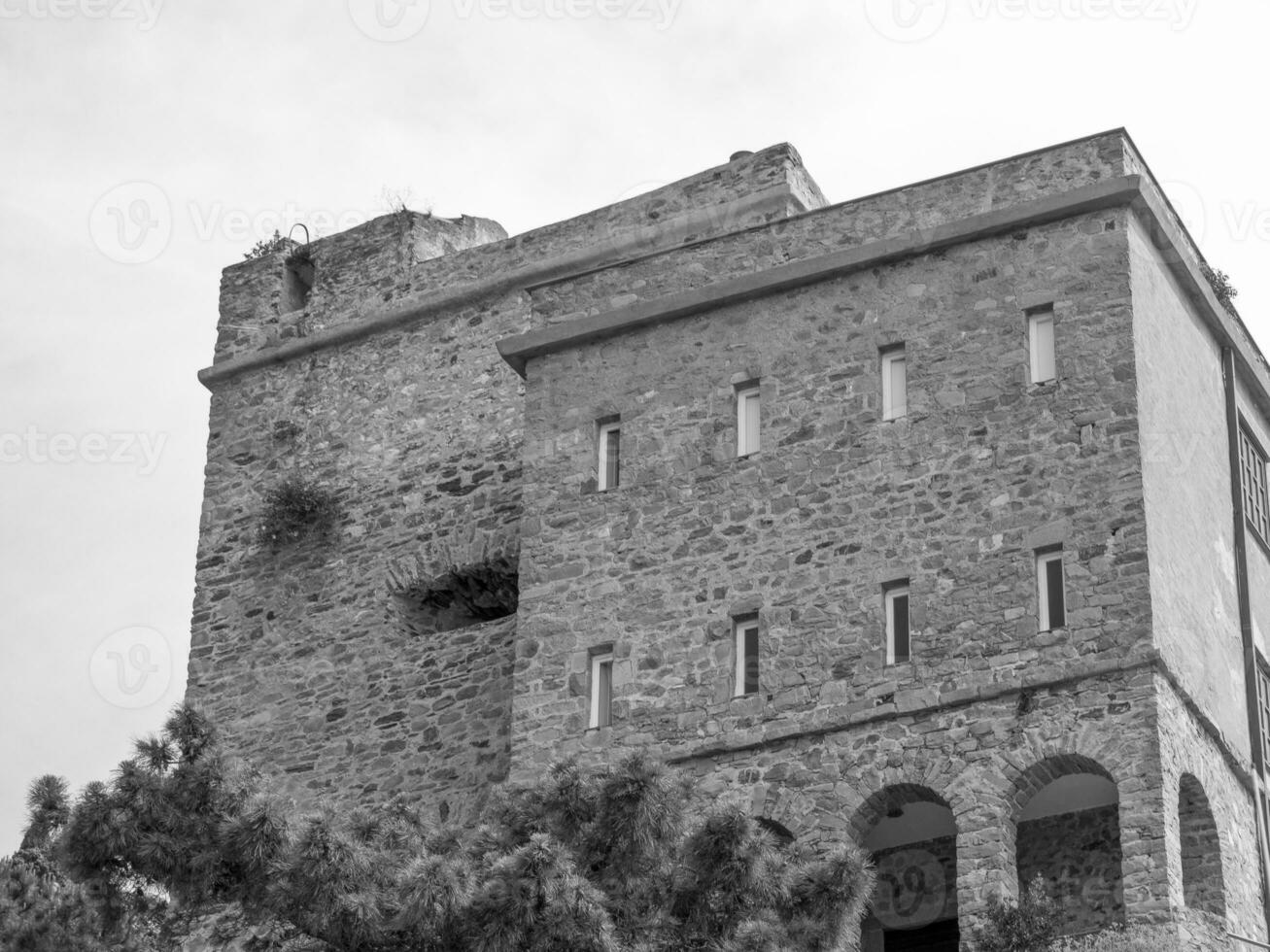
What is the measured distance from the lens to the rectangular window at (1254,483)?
2688 cm

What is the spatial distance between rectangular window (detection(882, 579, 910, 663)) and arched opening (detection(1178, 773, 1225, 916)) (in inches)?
103

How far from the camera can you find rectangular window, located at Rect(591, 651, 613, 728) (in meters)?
25.4

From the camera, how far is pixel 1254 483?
27.3 meters

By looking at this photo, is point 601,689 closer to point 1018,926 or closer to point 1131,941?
point 1018,926

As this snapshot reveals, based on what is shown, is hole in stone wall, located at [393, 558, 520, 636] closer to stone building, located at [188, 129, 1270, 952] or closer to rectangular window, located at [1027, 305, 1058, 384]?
stone building, located at [188, 129, 1270, 952]

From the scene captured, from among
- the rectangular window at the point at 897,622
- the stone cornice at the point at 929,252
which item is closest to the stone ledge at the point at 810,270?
the stone cornice at the point at 929,252

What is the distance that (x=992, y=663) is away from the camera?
77.4ft

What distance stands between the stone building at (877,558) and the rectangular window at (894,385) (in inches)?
1.1

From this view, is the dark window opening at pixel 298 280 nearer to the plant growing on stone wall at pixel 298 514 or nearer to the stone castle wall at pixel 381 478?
the stone castle wall at pixel 381 478

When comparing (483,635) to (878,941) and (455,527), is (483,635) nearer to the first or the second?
(455,527)

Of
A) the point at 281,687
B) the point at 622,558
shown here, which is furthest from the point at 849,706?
→ the point at 281,687

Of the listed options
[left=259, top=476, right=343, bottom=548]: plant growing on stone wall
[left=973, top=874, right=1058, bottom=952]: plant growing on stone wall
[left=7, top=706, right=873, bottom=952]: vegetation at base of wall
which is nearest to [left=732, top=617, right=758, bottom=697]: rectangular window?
[left=7, top=706, right=873, bottom=952]: vegetation at base of wall

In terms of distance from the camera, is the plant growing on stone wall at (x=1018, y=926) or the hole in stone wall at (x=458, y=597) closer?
the plant growing on stone wall at (x=1018, y=926)

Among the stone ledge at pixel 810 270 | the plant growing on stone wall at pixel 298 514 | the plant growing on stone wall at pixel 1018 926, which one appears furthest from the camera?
the plant growing on stone wall at pixel 298 514
